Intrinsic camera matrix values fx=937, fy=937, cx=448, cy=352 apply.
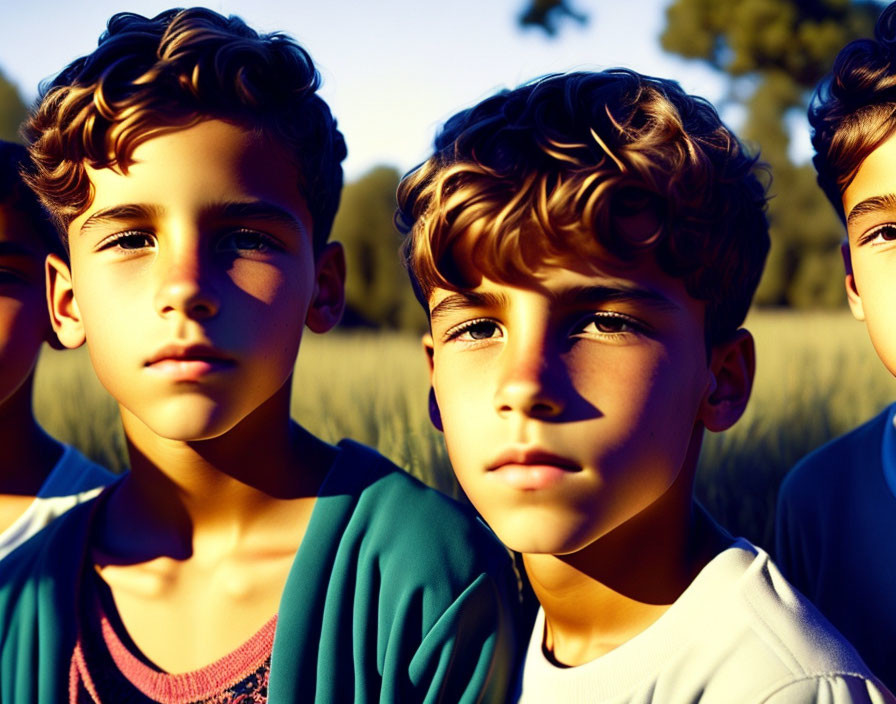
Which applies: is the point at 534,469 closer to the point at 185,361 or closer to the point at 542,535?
the point at 542,535

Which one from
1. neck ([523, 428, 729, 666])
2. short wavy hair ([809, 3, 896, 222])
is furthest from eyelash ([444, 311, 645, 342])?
short wavy hair ([809, 3, 896, 222])

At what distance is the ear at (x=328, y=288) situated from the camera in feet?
5.29

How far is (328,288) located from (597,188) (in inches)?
24.5

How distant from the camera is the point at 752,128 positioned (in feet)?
56.6

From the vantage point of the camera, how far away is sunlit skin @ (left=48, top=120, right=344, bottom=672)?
4.46ft

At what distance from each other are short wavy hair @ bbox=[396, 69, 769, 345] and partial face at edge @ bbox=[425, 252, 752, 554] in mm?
40

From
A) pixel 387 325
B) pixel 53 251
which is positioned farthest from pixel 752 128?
pixel 53 251

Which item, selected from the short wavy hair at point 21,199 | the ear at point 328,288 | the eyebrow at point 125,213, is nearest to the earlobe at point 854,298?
the ear at point 328,288

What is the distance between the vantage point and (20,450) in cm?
194

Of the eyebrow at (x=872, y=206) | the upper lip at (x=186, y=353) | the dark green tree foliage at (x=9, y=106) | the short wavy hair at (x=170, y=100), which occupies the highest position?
the dark green tree foliage at (x=9, y=106)

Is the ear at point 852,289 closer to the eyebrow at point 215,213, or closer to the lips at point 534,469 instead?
the lips at point 534,469

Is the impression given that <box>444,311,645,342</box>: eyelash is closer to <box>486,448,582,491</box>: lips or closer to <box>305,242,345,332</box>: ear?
<box>486,448,582,491</box>: lips

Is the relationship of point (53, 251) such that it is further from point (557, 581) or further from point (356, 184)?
point (356, 184)

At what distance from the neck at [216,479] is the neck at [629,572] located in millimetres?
461
